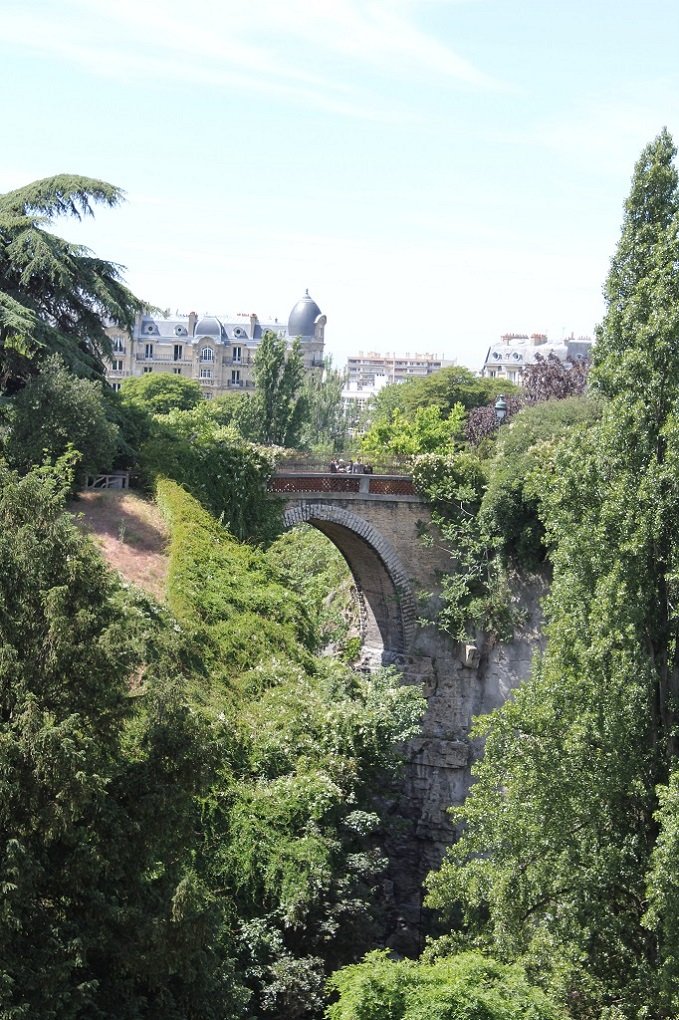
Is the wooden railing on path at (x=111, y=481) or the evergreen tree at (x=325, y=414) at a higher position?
the evergreen tree at (x=325, y=414)

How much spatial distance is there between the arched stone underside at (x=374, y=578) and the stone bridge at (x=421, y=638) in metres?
0.03

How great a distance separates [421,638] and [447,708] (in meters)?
2.15

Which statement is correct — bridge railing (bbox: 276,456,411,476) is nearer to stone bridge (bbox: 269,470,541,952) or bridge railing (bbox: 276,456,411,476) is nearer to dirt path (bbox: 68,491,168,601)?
stone bridge (bbox: 269,470,541,952)

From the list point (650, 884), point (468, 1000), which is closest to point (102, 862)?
point (468, 1000)

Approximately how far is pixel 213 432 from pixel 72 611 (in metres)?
17.9

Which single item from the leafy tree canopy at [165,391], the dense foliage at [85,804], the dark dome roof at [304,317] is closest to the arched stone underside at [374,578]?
the dense foliage at [85,804]

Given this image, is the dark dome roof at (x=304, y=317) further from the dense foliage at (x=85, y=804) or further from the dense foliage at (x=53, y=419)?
the dense foliage at (x=85, y=804)

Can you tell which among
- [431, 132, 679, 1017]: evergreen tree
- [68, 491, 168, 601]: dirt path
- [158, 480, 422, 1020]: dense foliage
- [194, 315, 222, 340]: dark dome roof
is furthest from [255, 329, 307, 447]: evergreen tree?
[194, 315, 222, 340]: dark dome roof

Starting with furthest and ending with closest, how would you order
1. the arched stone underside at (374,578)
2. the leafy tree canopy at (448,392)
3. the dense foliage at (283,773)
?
the leafy tree canopy at (448,392) < the arched stone underside at (374,578) < the dense foliage at (283,773)

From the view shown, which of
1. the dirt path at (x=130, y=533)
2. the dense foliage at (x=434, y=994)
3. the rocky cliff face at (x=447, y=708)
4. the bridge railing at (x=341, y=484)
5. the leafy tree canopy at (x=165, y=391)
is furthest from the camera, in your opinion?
the leafy tree canopy at (x=165, y=391)

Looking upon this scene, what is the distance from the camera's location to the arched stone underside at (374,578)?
35.2 meters

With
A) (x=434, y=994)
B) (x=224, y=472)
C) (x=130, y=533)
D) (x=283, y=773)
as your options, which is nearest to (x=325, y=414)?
(x=224, y=472)

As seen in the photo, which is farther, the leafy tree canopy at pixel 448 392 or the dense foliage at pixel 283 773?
the leafy tree canopy at pixel 448 392

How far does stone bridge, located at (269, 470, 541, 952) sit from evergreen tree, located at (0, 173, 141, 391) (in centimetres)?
667
